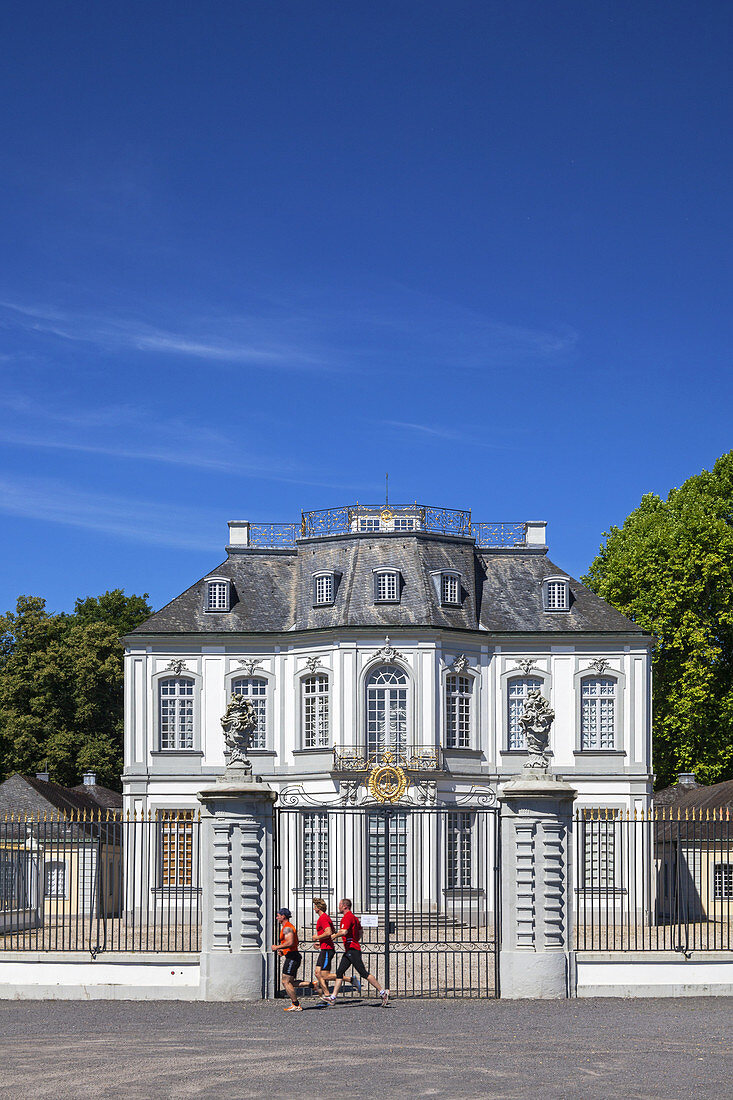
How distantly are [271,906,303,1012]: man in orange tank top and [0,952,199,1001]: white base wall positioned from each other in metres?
1.59

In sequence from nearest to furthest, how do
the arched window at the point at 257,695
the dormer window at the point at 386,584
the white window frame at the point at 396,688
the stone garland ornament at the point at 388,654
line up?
the white window frame at the point at 396,688 < the stone garland ornament at the point at 388,654 < the dormer window at the point at 386,584 < the arched window at the point at 257,695

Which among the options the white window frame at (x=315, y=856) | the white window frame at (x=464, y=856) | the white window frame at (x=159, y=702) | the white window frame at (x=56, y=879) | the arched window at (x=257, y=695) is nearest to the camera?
the white window frame at (x=56, y=879)

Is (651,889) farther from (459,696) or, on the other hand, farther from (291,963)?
(459,696)

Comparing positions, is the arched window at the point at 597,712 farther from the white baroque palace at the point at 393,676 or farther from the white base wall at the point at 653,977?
the white base wall at the point at 653,977

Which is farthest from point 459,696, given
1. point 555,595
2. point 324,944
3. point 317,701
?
point 324,944

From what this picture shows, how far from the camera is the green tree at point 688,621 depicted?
49000 millimetres

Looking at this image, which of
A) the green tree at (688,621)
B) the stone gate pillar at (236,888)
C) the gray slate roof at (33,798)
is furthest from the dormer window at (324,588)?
the stone gate pillar at (236,888)

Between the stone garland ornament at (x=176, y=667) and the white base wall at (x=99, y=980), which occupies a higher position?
the stone garland ornament at (x=176, y=667)

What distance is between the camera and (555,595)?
44250mm

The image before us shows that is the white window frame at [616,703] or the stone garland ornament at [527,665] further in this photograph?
the stone garland ornament at [527,665]

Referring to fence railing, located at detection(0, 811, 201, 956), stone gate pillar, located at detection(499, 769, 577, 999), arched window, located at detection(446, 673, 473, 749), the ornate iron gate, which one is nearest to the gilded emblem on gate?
the ornate iron gate

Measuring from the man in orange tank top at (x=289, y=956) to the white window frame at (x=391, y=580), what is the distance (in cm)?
2311

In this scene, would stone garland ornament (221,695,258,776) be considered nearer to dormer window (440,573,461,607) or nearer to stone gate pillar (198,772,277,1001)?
stone gate pillar (198,772,277,1001)

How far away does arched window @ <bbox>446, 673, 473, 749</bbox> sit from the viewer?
42312mm
